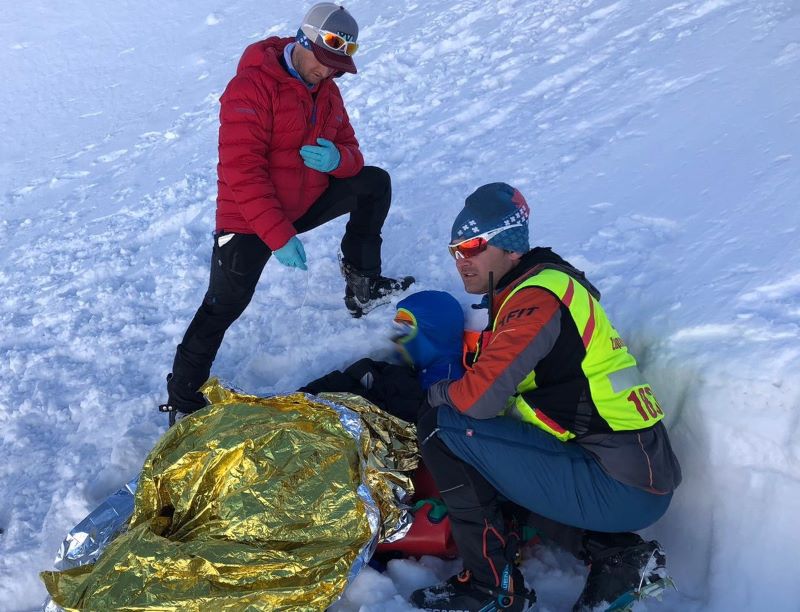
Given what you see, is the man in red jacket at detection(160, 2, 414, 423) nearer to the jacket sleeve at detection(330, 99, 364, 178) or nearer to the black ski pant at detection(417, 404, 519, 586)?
the jacket sleeve at detection(330, 99, 364, 178)

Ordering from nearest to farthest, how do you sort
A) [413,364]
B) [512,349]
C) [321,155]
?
[512,349] → [321,155] → [413,364]

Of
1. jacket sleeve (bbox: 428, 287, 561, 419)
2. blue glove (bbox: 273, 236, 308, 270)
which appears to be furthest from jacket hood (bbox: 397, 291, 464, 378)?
jacket sleeve (bbox: 428, 287, 561, 419)

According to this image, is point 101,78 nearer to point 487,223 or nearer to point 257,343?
point 257,343

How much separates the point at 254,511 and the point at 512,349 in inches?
38.8

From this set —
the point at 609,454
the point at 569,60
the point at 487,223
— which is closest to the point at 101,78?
the point at 569,60

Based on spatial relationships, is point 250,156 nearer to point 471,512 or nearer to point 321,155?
point 321,155

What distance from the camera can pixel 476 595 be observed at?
242 cm

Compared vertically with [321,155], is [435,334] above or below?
below

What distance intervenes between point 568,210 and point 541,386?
1.78 m

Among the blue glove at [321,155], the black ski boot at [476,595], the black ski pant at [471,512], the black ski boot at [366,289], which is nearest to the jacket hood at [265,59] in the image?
the blue glove at [321,155]

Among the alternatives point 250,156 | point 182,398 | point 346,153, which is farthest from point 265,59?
point 182,398

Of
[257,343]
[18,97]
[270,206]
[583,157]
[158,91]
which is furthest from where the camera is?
[18,97]

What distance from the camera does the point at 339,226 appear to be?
Result: 4.64 m

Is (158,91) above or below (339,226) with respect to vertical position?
above
